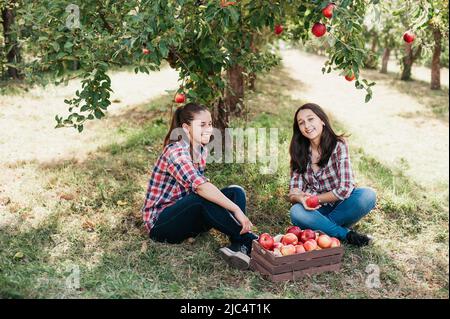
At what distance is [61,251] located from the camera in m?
3.73

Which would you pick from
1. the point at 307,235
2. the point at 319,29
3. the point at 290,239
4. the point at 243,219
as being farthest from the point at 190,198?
the point at 319,29

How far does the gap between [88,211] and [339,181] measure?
2.16 meters

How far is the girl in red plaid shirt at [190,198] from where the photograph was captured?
11.4 feet

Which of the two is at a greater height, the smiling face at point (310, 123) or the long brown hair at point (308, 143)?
the smiling face at point (310, 123)

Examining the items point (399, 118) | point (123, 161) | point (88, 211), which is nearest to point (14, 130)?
point (123, 161)

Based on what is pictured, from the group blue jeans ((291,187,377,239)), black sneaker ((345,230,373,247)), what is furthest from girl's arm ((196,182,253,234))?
black sneaker ((345,230,373,247))

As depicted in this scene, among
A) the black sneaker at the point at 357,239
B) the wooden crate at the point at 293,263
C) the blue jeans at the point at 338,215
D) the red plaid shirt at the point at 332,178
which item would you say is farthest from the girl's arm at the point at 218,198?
the black sneaker at the point at 357,239

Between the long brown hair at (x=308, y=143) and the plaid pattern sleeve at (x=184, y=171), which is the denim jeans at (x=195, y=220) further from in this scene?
the long brown hair at (x=308, y=143)

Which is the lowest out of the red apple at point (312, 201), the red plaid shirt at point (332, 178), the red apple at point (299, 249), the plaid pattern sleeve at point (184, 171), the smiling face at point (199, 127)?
the red apple at point (299, 249)

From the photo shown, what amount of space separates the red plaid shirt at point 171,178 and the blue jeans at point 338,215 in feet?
2.82

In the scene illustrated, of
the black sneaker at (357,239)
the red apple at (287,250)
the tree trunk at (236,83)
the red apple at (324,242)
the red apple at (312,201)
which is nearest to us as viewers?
the red apple at (287,250)

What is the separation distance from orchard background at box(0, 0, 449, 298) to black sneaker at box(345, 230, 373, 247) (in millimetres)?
67
